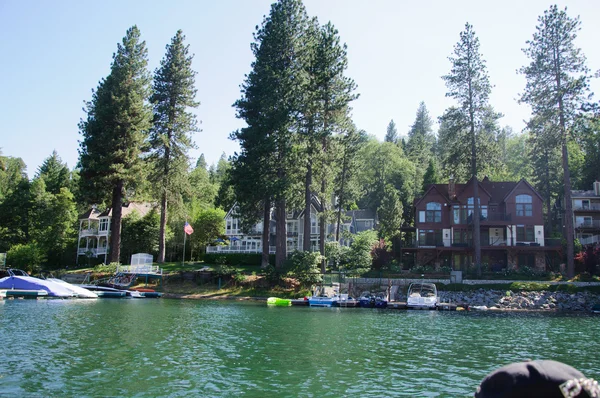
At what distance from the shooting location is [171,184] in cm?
5731

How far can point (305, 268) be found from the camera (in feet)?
151

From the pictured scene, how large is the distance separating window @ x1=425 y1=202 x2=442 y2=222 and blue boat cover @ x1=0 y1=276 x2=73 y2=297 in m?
38.6

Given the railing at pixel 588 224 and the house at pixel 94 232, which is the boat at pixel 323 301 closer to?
the house at pixel 94 232

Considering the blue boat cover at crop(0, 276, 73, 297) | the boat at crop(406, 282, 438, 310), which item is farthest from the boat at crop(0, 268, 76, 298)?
the boat at crop(406, 282, 438, 310)

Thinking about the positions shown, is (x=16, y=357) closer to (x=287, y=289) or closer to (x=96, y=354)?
(x=96, y=354)

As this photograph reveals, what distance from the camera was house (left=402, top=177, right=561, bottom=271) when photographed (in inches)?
2084

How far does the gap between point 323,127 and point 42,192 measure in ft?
157

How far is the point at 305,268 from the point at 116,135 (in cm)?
2541

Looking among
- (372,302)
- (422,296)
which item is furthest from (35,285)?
(422,296)

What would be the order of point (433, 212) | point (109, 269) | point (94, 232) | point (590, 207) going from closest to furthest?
point (109, 269) → point (433, 212) → point (590, 207) → point (94, 232)

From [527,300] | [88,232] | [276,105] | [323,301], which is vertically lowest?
[323,301]

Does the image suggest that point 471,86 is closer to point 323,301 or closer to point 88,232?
point 323,301

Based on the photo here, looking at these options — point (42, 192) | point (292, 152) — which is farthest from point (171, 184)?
point (42, 192)

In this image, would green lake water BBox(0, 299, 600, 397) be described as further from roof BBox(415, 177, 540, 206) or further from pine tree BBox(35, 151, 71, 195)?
pine tree BBox(35, 151, 71, 195)
